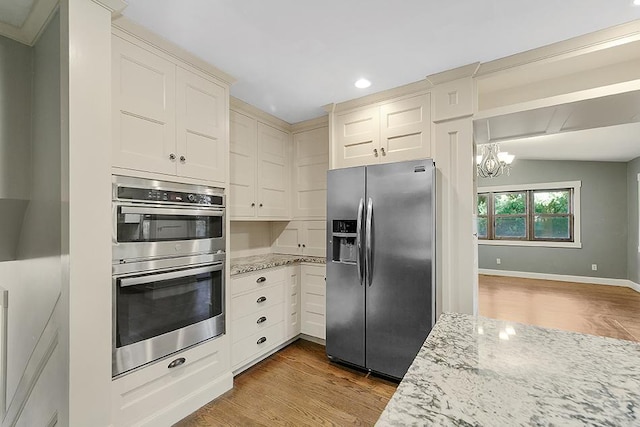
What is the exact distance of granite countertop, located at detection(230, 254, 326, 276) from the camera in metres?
2.37

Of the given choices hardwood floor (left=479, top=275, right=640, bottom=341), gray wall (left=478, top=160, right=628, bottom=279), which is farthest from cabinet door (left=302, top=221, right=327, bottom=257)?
gray wall (left=478, top=160, right=628, bottom=279)

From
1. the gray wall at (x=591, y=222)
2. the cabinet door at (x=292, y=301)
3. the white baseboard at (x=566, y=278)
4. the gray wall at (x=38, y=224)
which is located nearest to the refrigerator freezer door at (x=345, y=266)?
the cabinet door at (x=292, y=301)

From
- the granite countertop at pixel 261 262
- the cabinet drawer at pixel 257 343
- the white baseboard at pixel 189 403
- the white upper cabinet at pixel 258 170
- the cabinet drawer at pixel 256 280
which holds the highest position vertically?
the white upper cabinet at pixel 258 170

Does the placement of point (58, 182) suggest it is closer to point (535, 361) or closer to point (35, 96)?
point (35, 96)

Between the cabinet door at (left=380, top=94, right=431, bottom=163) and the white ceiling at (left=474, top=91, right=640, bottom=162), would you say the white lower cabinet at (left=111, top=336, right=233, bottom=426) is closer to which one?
the cabinet door at (left=380, top=94, right=431, bottom=163)

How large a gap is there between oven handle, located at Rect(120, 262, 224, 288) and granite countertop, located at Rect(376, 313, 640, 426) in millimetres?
1563

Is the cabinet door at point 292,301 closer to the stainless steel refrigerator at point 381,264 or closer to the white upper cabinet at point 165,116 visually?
the stainless steel refrigerator at point 381,264

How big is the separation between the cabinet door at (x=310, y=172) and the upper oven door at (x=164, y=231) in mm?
1200

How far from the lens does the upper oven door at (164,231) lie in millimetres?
1586

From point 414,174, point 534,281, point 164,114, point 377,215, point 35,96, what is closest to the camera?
point 35,96

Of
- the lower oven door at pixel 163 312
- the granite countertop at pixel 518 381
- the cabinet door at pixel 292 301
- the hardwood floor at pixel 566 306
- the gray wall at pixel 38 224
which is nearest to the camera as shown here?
the granite countertop at pixel 518 381

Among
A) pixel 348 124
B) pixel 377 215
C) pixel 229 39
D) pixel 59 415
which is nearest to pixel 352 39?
pixel 229 39

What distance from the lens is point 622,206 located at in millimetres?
5484

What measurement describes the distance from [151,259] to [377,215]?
1.61m
